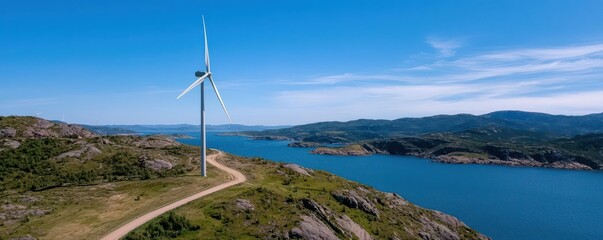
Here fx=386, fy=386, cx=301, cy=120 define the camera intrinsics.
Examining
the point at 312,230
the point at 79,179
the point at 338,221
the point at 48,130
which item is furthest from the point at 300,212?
the point at 48,130

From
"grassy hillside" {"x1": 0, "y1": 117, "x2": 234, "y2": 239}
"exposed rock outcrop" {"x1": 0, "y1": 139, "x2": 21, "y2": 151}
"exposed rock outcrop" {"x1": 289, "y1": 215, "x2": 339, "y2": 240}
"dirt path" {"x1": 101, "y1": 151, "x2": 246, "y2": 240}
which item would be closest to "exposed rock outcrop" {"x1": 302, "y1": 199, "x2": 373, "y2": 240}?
"exposed rock outcrop" {"x1": 289, "y1": 215, "x2": 339, "y2": 240}

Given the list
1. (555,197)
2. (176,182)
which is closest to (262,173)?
(176,182)

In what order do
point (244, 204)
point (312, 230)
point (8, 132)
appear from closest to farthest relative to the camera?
point (312, 230), point (244, 204), point (8, 132)

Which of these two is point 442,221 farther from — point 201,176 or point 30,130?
point 30,130

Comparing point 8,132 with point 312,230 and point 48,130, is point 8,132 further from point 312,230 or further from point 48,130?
point 312,230

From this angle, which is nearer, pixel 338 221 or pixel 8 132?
pixel 338 221
